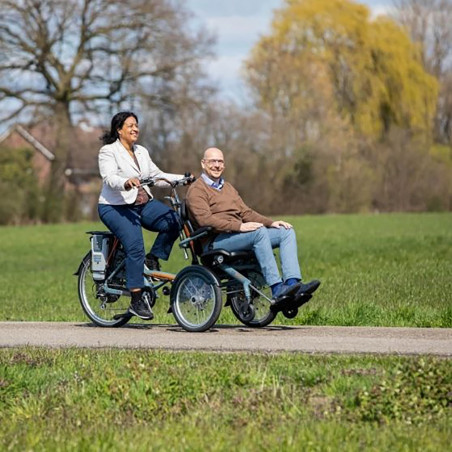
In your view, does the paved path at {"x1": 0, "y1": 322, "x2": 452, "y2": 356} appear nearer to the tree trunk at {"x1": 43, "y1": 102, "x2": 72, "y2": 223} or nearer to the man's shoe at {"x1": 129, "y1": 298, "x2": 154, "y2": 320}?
the man's shoe at {"x1": 129, "y1": 298, "x2": 154, "y2": 320}

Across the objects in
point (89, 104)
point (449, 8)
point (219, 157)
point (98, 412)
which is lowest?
point (98, 412)

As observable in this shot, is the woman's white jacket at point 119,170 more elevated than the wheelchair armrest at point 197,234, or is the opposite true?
the woman's white jacket at point 119,170

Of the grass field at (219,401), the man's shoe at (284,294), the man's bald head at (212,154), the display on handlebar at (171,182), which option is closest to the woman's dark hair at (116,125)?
the display on handlebar at (171,182)

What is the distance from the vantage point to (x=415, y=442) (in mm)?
6020

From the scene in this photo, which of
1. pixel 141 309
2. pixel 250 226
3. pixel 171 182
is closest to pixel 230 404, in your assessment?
pixel 250 226

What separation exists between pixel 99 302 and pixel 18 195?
41.3 m

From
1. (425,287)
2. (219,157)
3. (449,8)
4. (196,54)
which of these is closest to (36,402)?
(219,157)

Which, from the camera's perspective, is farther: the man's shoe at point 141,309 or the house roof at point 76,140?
the house roof at point 76,140

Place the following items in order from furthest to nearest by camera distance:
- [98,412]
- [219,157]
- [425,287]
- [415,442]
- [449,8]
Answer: [449,8] → [425,287] → [219,157] → [98,412] → [415,442]

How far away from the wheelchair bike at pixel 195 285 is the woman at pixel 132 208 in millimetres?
116

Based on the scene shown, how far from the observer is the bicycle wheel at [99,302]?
1095cm

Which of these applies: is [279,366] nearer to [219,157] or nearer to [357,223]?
[219,157]

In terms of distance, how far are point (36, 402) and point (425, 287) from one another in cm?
911

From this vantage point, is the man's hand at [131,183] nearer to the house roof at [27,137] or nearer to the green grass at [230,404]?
the green grass at [230,404]
